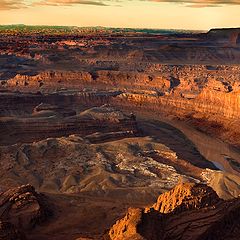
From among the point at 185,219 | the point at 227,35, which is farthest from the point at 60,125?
the point at 227,35

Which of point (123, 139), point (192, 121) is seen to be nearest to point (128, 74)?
point (192, 121)

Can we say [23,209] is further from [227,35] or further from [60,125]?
[227,35]

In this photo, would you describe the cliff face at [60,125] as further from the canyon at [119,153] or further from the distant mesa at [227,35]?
the distant mesa at [227,35]

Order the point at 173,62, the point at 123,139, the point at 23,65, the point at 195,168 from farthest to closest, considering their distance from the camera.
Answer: the point at 173,62 → the point at 23,65 → the point at 123,139 → the point at 195,168

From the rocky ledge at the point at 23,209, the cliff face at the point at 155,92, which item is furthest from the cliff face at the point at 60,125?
the rocky ledge at the point at 23,209

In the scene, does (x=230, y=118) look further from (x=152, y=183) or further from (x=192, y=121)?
(x=152, y=183)

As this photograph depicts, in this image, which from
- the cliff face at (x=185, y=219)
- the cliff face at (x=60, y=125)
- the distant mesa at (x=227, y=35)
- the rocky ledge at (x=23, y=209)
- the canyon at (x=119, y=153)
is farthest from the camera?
the distant mesa at (x=227, y=35)

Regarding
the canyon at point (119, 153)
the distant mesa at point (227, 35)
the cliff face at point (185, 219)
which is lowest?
the canyon at point (119, 153)
